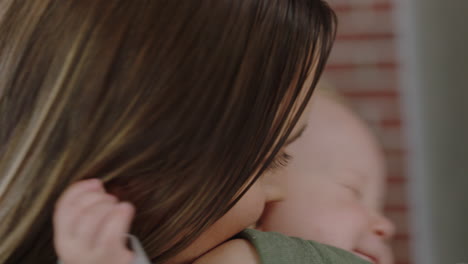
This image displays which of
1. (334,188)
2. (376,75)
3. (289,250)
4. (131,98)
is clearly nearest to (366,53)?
(376,75)

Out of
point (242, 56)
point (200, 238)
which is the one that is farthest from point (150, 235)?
point (242, 56)

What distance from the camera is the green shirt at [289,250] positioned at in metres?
0.83

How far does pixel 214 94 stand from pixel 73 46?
14 cm

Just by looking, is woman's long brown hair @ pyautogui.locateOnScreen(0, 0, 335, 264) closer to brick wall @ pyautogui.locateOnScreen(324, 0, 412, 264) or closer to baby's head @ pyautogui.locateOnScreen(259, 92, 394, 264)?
baby's head @ pyautogui.locateOnScreen(259, 92, 394, 264)

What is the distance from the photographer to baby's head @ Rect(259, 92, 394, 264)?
1.03m

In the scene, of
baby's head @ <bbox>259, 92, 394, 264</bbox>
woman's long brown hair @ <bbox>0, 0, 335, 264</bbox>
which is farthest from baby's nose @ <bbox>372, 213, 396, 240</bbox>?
woman's long brown hair @ <bbox>0, 0, 335, 264</bbox>

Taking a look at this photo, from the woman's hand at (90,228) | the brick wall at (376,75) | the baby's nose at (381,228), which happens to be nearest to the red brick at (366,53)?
the brick wall at (376,75)

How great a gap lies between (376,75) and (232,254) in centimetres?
109

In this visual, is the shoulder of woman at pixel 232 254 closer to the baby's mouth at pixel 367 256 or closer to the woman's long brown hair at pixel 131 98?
the woman's long brown hair at pixel 131 98

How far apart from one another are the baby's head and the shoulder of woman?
0.59 feet

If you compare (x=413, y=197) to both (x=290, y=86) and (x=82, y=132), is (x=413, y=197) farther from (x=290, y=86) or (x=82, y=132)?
(x=82, y=132)

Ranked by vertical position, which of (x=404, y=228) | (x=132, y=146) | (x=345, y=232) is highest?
(x=132, y=146)

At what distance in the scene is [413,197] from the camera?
1813 mm

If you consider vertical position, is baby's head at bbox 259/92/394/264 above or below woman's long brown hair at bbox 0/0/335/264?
below
